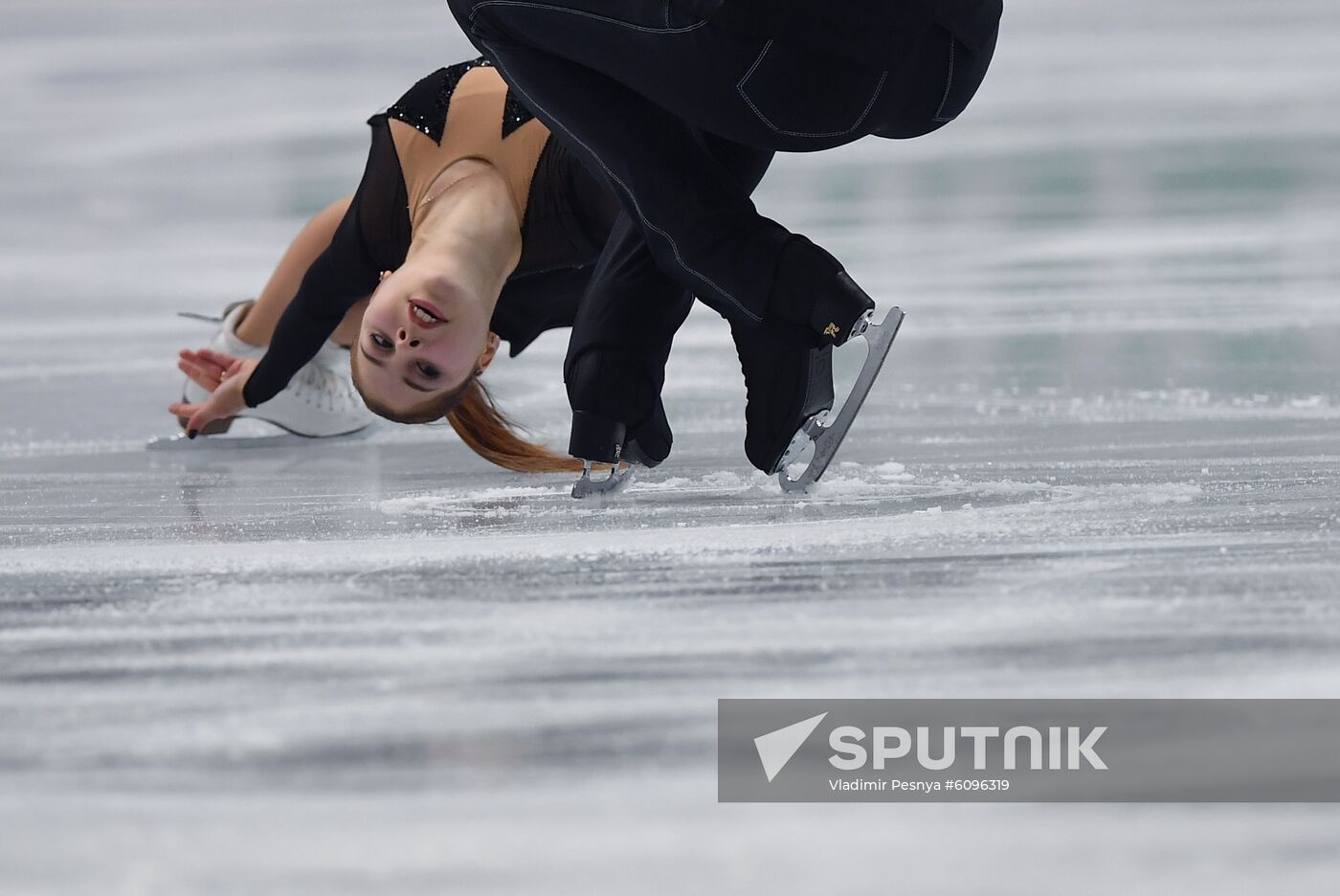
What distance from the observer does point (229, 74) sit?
6812 millimetres

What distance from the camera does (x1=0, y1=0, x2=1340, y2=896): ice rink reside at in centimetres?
113

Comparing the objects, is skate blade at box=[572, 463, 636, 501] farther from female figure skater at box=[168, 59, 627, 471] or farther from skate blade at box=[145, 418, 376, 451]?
skate blade at box=[145, 418, 376, 451]

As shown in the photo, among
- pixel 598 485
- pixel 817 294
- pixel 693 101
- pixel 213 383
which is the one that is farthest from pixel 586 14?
pixel 213 383

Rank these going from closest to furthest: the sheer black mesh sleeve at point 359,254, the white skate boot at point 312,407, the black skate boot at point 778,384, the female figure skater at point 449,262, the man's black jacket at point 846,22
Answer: the man's black jacket at point 846,22 → the black skate boot at point 778,384 → the female figure skater at point 449,262 → the sheer black mesh sleeve at point 359,254 → the white skate boot at point 312,407

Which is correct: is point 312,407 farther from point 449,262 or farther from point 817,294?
point 817,294

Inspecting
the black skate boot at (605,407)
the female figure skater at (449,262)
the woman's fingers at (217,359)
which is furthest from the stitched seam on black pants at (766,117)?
the woman's fingers at (217,359)

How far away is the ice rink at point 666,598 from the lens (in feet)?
3.70

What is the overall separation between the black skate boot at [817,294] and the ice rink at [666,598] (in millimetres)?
238

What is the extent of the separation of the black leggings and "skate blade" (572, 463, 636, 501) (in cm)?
33

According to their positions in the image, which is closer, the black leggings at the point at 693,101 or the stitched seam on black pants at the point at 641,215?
the black leggings at the point at 693,101

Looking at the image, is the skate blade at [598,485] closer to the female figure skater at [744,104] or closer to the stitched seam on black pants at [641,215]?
the female figure skater at [744,104]

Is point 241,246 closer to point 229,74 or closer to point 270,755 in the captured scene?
point 229,74

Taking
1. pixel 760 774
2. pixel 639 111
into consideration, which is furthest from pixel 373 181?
pixel 760 774

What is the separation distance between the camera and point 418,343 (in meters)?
2.33
